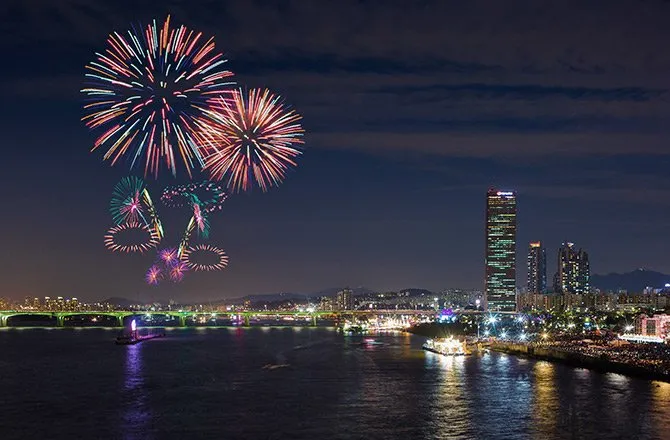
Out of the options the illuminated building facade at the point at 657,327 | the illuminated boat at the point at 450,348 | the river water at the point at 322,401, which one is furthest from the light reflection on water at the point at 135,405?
the illuminated building facade at the point at 657,327

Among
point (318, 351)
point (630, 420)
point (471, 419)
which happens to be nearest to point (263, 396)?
point (471, 419)

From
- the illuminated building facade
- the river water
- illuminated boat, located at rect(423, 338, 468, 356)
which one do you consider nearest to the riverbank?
the river water

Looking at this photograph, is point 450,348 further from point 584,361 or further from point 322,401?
point 322,401

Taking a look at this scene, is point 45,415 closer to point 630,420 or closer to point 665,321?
point 630,420

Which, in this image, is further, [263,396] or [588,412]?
[263,396]

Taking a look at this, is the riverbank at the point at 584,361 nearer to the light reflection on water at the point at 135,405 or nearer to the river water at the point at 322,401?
the river water at the point at 322,401

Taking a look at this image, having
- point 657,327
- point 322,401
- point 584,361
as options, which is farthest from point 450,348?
point 322,401
